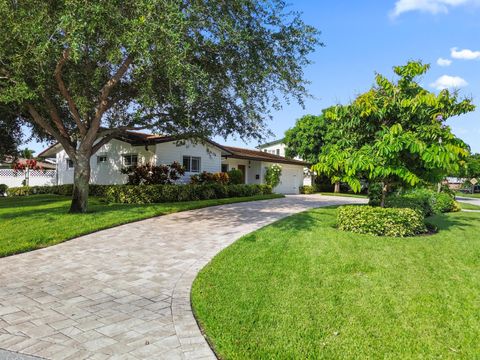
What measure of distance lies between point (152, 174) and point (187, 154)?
3.64 metres

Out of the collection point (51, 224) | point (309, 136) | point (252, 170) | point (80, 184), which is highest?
point (309, 136)

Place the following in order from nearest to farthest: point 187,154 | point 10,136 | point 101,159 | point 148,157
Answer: point 10,136
point 148,157
point 187,154
point 101,159

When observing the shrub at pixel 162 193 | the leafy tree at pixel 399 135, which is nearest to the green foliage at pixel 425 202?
the leafy tree at pixel 399 135

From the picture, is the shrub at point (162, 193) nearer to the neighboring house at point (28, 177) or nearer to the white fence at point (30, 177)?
the white fence at point (30, 177)

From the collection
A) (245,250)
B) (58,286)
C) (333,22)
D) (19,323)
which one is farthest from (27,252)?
(333,22)

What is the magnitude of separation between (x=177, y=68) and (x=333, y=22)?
15.0ft

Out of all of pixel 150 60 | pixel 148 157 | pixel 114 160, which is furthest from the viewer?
pixel 114 160

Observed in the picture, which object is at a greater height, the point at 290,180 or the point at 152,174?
the point at 152,174

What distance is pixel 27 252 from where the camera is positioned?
7250 mm

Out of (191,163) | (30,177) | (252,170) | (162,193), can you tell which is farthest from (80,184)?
(30,177)

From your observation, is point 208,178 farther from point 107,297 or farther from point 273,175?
point 107,297

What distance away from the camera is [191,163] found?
2173cm

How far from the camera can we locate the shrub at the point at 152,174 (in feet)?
60.0

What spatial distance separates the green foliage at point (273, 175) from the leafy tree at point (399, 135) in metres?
17.2
